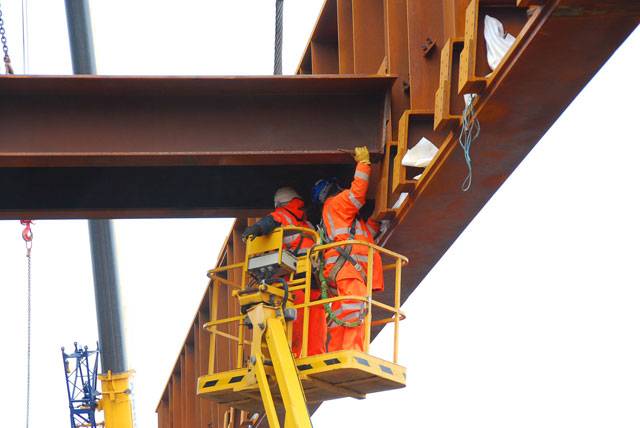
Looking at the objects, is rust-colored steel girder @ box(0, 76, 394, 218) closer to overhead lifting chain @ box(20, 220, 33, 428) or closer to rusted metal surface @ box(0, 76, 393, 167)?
rusted metal surface @ box(0, 76, 393, 167)

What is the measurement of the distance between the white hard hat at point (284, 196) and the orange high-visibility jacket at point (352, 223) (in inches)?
19.5

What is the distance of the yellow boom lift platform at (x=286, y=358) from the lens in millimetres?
10367

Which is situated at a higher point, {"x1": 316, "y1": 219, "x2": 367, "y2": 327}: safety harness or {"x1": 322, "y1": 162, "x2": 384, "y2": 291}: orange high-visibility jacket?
{"x1": 322, "y1": 162, "x2": 384, "y2": 291}: orange high-visibility jacket

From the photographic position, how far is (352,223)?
38.8ft

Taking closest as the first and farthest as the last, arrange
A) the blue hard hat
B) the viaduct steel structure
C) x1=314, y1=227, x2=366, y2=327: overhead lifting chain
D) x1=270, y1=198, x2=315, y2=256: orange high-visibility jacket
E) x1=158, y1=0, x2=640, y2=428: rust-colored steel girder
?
1. x1=158, y1=0, x2=640, y2=428: rust-colored steel girder
2. the viaduct steel structure
3. x1=314, y1=227, x2=366, y2=327: overhead lifting chain
4. x1=270, y1=198, x2=315, y2=256: orange high-visibility jacket
5. the blue hard hat

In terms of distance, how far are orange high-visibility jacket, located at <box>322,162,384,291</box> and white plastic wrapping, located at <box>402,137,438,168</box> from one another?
0.62m

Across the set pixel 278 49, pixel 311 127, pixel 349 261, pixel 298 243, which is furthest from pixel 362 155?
pixel 278 49

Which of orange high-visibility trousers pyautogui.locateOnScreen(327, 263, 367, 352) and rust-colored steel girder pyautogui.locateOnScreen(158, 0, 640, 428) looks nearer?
rust-colored steel girder pyautogui.locateOnScreen(158, 0, 640, 428)

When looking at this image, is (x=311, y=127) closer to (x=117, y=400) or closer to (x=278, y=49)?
(x=278, y=49)

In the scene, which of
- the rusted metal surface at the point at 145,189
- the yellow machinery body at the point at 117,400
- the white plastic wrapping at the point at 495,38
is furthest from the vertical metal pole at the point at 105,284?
the white plastic wrapping at the point at 495,38

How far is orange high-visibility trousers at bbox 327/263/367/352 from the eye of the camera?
1134cm

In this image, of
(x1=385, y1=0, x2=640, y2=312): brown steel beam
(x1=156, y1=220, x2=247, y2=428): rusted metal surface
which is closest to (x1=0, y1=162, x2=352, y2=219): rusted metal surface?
(x1=385, y1=0, x2=640, y2=312): brown steel beam

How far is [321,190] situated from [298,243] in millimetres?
599

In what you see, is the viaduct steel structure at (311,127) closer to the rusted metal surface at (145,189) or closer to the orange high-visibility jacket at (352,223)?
the rusted metal surface at (145,189)
